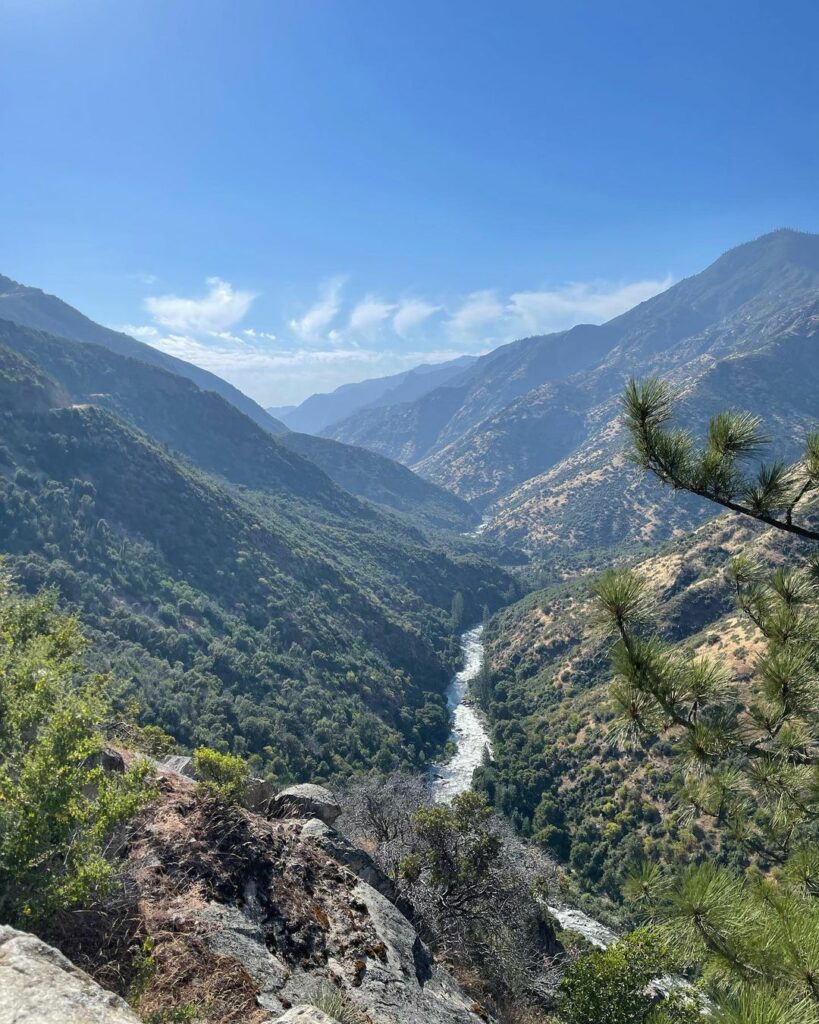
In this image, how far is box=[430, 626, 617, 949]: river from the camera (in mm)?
32438

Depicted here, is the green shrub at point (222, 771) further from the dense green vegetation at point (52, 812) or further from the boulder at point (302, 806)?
the dense green vegetation at point (52, 812)

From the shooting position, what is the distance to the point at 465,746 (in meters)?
70.2

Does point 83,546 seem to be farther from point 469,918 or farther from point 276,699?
point 469,918

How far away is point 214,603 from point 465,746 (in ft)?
138

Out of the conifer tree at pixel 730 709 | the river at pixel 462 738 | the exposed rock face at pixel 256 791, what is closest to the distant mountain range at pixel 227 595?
the river at pixel 462 738

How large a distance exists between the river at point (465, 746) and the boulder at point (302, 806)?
24.7m

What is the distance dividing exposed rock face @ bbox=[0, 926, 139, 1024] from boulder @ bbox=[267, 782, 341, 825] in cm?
867

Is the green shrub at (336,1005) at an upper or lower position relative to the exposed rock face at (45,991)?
lower

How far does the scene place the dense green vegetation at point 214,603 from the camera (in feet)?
190

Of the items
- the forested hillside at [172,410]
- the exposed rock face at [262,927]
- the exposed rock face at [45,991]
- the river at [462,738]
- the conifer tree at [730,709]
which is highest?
the forested hillside at [172,410]

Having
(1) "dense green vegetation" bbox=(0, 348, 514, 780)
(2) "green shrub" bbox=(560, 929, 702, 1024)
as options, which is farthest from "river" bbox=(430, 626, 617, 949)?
(2) "green shrub" bbox=(560, 929, 702, 1024)

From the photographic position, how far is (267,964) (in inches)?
297

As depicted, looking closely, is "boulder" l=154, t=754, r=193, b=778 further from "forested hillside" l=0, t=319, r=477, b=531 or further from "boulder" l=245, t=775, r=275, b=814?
"forested hillside" l=0, t=319, r=477, b=531

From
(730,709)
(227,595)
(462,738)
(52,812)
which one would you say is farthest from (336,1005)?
(227,595)
